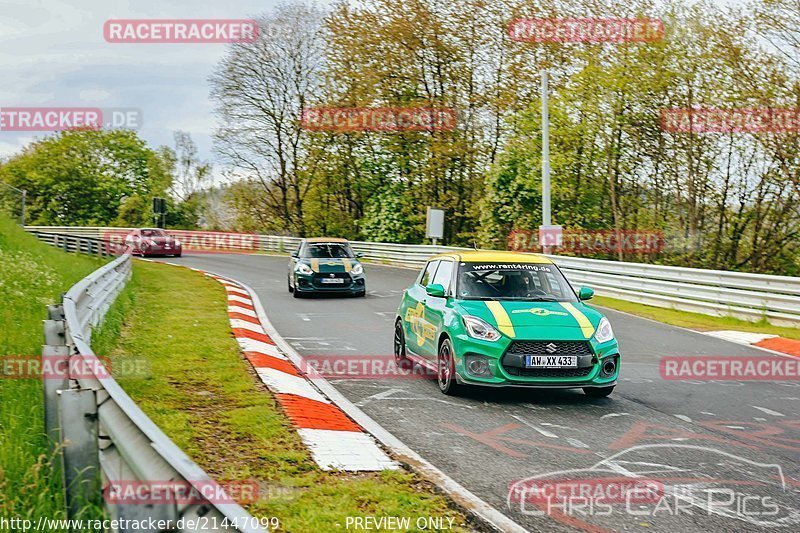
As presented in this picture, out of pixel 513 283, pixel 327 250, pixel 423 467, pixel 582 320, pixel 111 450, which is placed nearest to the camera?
pixel 111 450

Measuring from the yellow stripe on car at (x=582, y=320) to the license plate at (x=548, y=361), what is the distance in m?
0.37

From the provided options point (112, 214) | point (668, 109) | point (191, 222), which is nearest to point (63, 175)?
point (112, 214)

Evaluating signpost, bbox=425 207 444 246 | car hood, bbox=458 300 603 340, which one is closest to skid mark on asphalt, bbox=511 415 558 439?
car hood, bbox=458 300 603 340

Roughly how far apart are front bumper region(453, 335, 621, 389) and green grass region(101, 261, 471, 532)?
211 centimetres

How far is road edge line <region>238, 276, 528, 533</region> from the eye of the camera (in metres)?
4.70

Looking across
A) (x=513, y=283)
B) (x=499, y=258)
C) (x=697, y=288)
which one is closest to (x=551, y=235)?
(x=697, y=288)

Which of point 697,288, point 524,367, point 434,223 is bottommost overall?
point 524,367

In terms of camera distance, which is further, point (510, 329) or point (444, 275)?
point (444, 275)

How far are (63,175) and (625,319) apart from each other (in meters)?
73.1

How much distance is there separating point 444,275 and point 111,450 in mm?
7010

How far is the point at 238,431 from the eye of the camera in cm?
651

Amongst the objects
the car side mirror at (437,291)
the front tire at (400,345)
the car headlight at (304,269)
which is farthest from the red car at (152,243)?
the car side mirror at (437,291)

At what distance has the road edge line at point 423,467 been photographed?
4.70 metres

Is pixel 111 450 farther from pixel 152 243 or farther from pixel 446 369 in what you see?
pixel 152 243
